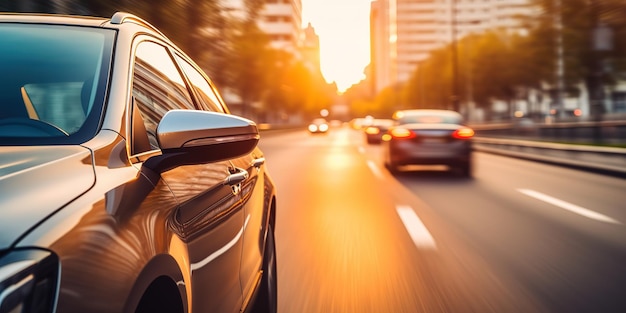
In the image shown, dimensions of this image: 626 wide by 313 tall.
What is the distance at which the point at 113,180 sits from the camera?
1888 millimetres

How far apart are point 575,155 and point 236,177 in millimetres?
15707

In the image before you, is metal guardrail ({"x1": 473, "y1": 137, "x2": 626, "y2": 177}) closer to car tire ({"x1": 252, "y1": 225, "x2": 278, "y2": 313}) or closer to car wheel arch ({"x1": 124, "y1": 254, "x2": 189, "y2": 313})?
car tire ({"x1": 252, "y1": 225, "x2": 278, "y2": 313})

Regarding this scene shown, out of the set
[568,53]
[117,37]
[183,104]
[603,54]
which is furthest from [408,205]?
[568,53]

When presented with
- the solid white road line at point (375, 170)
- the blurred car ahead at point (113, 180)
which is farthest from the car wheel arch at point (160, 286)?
the solid white road line at point (375, 170)

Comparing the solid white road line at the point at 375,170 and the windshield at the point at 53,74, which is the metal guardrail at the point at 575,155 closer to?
the solid white road line at the point at 375,170

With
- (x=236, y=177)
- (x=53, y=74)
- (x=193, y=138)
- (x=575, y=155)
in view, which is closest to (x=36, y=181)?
(x=193, y=138)

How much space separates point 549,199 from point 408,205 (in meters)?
2.16

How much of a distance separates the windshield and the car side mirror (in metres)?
0.22

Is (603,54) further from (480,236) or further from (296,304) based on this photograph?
(296,304)

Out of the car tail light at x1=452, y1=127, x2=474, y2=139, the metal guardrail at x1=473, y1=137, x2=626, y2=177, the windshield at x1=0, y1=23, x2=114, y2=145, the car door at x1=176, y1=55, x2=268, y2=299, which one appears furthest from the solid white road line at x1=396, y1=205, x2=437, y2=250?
the metal guardrail at x1=473, y1=137, x2=626, y2=177

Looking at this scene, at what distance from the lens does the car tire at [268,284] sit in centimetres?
366

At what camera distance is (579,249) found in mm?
6336

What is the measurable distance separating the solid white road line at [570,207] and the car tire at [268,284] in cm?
532

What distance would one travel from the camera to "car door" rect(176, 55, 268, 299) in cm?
307
